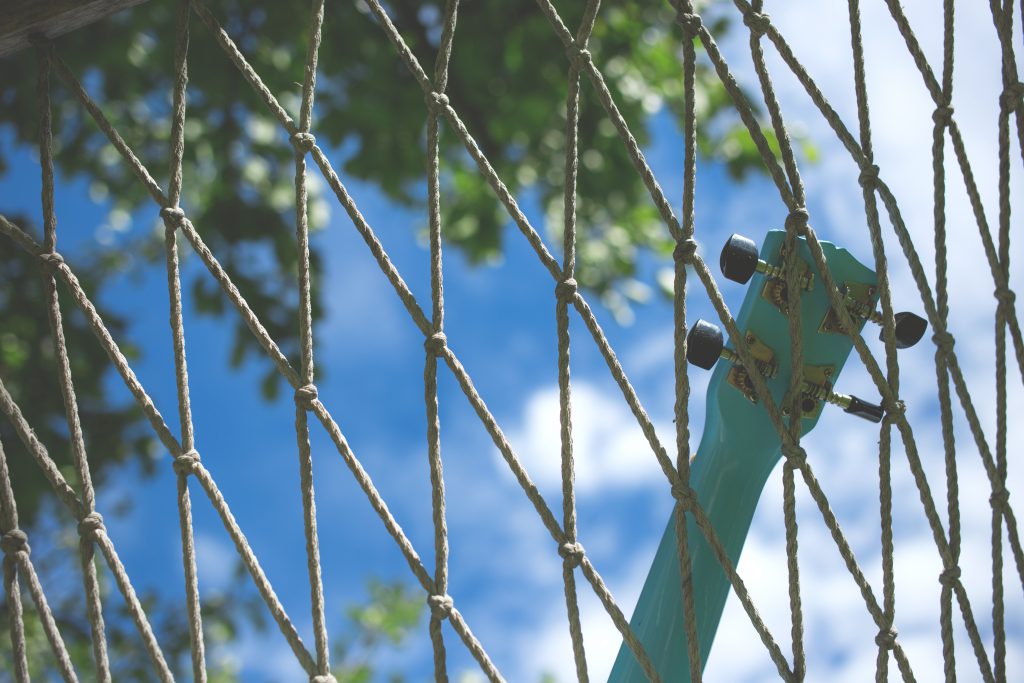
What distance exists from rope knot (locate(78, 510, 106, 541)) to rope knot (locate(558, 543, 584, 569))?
449 millimetres

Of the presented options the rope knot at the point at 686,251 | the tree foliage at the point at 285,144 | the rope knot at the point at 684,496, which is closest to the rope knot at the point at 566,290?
the rope knot at the point at 686,251

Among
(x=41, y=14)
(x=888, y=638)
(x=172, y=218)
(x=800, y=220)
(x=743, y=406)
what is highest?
(x=41, y=14)

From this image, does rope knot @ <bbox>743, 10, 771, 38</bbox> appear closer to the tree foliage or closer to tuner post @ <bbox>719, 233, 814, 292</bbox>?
tuner post @ <bbox>719, 233, 814, 292</bbox>

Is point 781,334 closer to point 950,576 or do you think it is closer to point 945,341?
point 945,341

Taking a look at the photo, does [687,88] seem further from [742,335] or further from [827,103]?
[742,335]

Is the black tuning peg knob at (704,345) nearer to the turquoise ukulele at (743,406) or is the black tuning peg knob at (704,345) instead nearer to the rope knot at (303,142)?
the turquoise ukulele at (743,406)

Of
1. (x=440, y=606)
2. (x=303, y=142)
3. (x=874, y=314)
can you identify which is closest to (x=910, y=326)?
(x=874, y=314)

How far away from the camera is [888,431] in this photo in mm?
970

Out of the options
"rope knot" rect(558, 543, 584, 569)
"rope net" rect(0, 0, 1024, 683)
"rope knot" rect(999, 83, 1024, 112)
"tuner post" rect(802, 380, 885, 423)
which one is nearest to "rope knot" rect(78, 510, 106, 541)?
"rope net" rect(0, 0, 1024, 683)

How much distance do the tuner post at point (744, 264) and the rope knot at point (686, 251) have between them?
31mm

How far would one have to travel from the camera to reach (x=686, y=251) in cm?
101

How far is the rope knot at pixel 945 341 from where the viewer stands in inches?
38.3

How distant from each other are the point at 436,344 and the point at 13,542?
1.52 ft

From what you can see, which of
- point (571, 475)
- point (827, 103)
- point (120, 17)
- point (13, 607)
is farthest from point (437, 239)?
point (120, 17)
